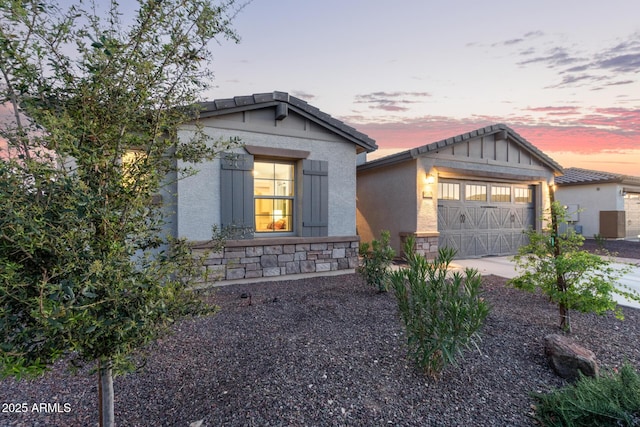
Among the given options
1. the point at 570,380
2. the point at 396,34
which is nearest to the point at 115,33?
the point at 570,380

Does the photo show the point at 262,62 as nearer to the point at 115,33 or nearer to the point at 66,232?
the point at 115,33

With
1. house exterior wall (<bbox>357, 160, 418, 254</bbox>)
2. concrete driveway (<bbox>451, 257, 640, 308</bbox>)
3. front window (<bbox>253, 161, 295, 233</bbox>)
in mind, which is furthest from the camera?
house exterior wall (<bbox>357, 160, 418, 254</bbox>)

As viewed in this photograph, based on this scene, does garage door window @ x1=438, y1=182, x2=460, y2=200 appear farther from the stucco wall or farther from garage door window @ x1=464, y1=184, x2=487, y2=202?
the stucco wall

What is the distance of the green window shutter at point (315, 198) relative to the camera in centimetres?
623

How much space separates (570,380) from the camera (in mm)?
2537

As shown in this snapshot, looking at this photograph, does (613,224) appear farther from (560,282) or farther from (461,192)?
(560,282)

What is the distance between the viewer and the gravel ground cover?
2080 millimetres

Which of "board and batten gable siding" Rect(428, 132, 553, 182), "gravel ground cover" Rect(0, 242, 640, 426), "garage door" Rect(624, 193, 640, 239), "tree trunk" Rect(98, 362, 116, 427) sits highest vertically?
"board and batten gable siding" Rect(428, 132, 553, 182)

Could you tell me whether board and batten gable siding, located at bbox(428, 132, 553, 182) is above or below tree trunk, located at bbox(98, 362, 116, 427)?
above

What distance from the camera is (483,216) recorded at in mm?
9195

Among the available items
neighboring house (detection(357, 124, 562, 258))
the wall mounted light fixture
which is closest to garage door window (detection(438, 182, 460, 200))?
neighboring house (detection(357, 124, 562, 258))

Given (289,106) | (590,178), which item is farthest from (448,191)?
(590,178)

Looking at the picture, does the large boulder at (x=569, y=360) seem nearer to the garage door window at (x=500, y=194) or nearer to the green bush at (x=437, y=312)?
the green bush at (x=437, y=312)

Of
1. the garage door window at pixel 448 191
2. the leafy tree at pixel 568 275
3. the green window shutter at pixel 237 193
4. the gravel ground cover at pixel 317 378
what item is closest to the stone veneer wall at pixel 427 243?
the garage door window at pixel 448 191
